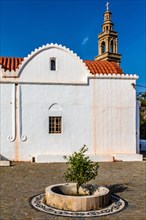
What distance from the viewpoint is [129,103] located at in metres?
16.1

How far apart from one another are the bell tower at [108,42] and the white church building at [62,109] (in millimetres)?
9412

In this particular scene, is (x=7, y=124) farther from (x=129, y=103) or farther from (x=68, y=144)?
(x=129, y=103)

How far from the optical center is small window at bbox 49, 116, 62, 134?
1531 cm

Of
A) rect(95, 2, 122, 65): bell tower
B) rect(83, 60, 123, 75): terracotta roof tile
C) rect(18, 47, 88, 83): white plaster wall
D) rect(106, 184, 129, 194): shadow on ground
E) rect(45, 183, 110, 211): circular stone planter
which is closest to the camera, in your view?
rect(45, 183, 110, 211): circular stone planter

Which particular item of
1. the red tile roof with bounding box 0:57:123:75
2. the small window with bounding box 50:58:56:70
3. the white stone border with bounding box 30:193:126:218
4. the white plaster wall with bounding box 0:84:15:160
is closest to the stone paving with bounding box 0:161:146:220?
the white stone border with bounding box 30:193:126:218

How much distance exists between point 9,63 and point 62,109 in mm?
4214

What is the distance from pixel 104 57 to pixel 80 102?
10.7 meters

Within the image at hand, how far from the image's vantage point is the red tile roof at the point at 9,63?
51.7 feet

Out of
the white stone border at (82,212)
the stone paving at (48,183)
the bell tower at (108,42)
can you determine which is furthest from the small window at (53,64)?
the bell tower at (108,42)

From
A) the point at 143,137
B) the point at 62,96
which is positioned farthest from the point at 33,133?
the point at 143,137

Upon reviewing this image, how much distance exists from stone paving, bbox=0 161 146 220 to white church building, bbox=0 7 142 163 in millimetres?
1098

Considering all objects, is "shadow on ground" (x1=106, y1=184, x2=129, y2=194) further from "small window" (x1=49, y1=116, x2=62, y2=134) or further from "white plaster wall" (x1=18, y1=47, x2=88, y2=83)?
"white plaster wall" (x1=18, y1=47, x2=88, y2=83)

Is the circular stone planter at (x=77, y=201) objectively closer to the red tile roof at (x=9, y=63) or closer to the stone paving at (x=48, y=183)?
the stone paving at (x=48, y=183)

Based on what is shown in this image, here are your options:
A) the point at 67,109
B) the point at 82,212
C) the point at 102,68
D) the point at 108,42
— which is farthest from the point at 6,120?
the point at 108,42
